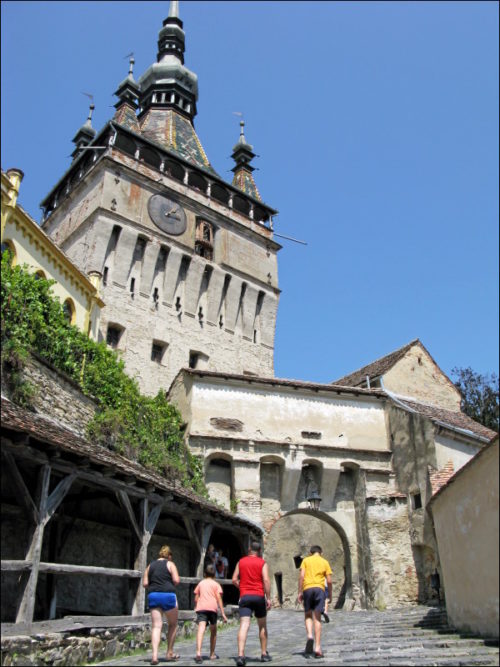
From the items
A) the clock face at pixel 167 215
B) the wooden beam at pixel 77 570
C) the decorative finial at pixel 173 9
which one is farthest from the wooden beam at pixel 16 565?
the decorative finial at pixel 173 9

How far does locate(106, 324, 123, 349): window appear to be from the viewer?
2881 centimetres

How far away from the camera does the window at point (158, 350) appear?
30.4 meters

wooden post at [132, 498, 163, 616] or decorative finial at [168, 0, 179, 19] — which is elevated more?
decorative finial at [168, 0, 179, 19]

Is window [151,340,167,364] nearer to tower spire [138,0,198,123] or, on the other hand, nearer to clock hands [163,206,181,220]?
clock hands [163,206,181,220]

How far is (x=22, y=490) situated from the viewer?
944cm

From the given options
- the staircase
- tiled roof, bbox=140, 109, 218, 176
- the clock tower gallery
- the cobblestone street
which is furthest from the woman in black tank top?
tiled roof, bbox=140, 109, 218, 176

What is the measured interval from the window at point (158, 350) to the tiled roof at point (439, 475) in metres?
13.9

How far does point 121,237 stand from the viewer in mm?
30344

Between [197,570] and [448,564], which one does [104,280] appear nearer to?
[197,570]

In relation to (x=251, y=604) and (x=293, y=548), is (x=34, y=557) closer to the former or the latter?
(x=251, y=604)

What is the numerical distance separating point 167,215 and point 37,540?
81.5 ft

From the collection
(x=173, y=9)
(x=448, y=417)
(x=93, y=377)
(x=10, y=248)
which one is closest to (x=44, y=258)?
(x=10, y=248)

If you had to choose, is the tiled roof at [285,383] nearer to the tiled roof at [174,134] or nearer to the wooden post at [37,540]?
the wooden post at [37,540]

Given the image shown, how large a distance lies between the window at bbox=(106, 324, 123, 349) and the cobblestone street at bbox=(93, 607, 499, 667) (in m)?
17.7
